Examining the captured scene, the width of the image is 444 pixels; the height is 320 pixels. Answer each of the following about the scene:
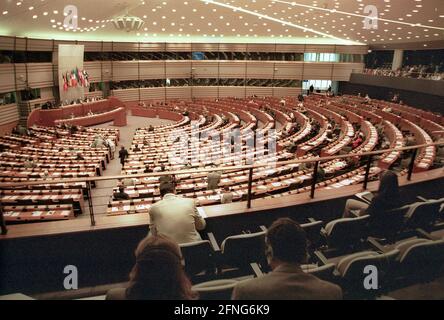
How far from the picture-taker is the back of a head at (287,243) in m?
2.01

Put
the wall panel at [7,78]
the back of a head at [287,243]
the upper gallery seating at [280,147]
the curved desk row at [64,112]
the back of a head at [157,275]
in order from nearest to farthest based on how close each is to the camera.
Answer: the back of a head at [157,275], the back of a head at [287,243], the upper gallery seating at [280,147], the wall panel at [7,78], the curved desk row at [64,112]

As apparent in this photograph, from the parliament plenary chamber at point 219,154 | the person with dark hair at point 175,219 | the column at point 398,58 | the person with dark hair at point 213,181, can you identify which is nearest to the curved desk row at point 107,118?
the parliament plenary chamber at point 219,154

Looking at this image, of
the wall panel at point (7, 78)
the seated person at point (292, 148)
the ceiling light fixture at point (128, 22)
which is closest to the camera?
the seated person at point (292, 148)

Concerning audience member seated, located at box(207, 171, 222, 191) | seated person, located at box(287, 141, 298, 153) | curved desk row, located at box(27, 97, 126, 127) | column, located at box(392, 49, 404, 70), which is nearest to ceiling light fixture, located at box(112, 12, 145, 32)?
curved desk row, located at box(27, 97, 126, 127)

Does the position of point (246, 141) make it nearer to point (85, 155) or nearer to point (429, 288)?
point (85, 155)

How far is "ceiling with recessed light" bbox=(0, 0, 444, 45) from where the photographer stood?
1555 cm

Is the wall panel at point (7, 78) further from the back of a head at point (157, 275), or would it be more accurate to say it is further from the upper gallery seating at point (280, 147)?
the back of a head at point (157, 275)

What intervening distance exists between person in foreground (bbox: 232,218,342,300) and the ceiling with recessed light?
15.1 m

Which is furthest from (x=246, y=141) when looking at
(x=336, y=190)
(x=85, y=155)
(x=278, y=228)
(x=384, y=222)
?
(x=278, y=228)

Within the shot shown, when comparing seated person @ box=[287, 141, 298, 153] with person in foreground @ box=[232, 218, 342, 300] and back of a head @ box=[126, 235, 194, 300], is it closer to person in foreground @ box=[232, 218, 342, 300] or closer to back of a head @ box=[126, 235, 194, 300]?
person in foreground @ box=[232, 218, 342, 300]

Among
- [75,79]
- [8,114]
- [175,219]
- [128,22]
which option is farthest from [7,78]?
[175,219]

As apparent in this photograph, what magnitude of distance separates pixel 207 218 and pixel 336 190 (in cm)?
192

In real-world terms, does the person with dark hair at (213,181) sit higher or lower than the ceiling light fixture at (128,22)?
lower

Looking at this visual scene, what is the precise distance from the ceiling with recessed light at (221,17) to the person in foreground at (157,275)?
15.7 metres
